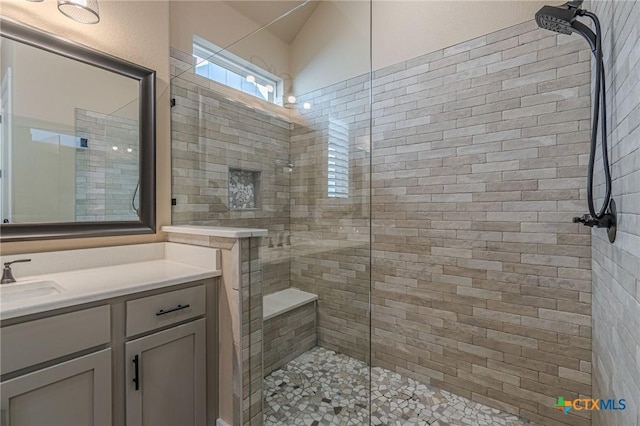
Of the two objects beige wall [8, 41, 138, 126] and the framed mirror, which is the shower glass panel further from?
beige wall [8, 41, 138, 126]

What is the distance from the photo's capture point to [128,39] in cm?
187

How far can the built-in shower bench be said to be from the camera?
1.89 meters

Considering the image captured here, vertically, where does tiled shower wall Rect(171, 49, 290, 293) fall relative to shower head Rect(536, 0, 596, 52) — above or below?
below

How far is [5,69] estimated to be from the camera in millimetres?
1443

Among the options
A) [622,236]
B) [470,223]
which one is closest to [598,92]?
[622,236]

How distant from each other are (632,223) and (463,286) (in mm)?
1174

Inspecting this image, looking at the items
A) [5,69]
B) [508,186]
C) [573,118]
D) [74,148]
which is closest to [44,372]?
[74,148]

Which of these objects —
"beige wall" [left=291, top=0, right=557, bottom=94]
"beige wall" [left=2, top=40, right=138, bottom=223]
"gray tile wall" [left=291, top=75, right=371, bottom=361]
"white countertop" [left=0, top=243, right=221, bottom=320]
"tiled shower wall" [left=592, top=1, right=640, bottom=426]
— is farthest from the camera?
"gray tile wall" [left=291, top=75, right=371, bottom=361]

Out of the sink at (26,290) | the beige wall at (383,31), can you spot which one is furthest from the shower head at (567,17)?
the sink at (26,290)

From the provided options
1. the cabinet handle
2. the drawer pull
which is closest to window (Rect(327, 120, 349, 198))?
the drawer pull

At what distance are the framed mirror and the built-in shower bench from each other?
0.98 m

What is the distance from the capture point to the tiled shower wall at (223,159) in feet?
7.00

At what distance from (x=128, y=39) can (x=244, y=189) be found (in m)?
1.21

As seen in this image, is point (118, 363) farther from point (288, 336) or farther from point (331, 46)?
point (331, 46)
